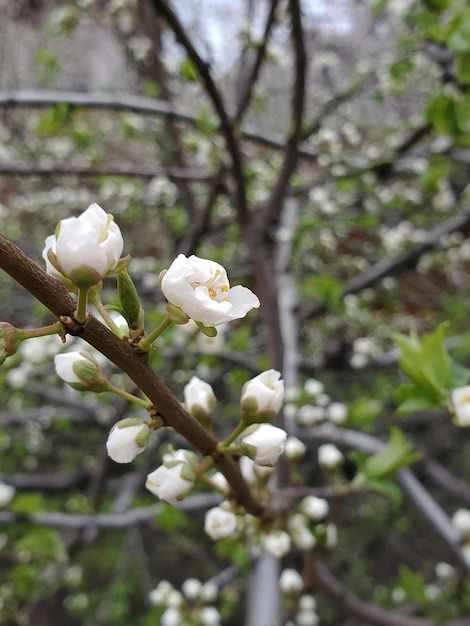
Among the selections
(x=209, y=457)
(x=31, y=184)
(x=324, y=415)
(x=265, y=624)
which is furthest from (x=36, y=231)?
(x=209, y=457)

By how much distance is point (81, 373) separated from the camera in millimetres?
535

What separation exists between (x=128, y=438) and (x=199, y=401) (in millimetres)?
130

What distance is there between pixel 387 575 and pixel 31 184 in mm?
4026

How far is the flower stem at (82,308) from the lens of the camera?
0.43 meters

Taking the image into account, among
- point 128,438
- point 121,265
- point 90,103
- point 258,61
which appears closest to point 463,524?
point 128,438

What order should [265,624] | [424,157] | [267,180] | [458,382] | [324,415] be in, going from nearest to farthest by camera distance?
[458,382] → [265,624] → [324,415] → [424,157] → [267,180]

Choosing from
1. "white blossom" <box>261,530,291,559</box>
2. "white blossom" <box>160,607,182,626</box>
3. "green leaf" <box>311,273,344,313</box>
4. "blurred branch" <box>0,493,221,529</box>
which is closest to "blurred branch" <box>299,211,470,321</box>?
"green leaf" <box>311,273,344,313</box>

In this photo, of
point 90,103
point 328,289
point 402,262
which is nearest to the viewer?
point 90,103

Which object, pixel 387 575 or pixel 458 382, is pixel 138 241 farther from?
pixel 458 382

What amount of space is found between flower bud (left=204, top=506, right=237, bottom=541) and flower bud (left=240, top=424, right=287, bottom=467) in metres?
0.20

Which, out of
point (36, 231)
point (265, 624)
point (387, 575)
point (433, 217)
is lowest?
point (387, 575)

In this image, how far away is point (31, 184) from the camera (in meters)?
4.41

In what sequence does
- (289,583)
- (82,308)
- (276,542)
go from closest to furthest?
(82,308) < (276,542) < (289,583)

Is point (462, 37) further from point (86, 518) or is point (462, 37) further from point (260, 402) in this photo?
point (86, 518)
